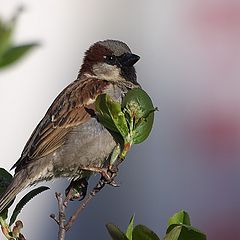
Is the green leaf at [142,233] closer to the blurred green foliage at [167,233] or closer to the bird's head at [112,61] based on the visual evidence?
the blurred green foliage at [167,233]

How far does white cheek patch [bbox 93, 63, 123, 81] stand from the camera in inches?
102

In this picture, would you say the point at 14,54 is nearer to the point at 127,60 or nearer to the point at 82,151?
the point at 82,151

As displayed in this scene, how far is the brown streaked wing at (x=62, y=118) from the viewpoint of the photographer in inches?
93.4

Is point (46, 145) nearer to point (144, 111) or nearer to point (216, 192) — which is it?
point (144, 111)

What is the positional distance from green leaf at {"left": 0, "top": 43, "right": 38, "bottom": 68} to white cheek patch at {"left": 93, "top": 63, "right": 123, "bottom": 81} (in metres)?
1.55

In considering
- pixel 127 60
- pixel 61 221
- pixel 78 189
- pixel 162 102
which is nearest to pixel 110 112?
pixel 61 221

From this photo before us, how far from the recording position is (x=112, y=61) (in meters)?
2.62

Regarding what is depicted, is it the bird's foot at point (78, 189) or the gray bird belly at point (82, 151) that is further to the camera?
the gray bird belly at point (82, 151)

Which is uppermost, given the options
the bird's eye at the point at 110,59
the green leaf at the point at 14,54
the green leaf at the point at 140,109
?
the green leaf at the point at 14,54

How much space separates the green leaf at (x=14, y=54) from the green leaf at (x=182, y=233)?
31 centimetres

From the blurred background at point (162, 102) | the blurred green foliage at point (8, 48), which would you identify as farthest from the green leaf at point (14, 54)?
the blurred background at point (162, 102)

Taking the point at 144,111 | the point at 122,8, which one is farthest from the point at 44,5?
the point at 144,111

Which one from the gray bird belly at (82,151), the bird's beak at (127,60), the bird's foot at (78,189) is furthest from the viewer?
the bird's beak at (127,60)

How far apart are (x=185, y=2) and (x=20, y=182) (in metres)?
2.50
